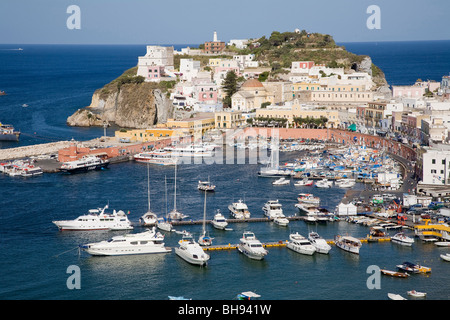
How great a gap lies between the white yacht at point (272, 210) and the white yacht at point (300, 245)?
2001 millimetres

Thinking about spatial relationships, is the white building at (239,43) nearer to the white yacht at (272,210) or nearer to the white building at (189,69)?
the white building at (189,69)

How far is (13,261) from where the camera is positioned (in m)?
13.2

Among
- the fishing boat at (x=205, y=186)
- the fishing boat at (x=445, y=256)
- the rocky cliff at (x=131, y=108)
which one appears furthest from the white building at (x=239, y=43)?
the fishing boat at (x=445, y=256)

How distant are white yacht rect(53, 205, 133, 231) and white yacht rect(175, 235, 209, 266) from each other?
2.30m

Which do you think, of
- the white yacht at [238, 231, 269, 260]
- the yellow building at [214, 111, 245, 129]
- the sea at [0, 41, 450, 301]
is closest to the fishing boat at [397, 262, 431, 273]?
the sea at [0, 41, 450, 301]

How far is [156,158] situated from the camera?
25.2 metres

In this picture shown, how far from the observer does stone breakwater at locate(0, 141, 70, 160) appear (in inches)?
1004

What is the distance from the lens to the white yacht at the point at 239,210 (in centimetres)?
1640

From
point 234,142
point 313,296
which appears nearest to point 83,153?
point 234,142

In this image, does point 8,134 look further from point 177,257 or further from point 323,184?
point 177,257

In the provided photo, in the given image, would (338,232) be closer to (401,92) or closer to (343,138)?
(343,138)

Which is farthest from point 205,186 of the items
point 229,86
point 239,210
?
A: point 229,86

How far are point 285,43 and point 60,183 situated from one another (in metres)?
24.8

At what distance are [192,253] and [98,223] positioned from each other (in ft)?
11.8
